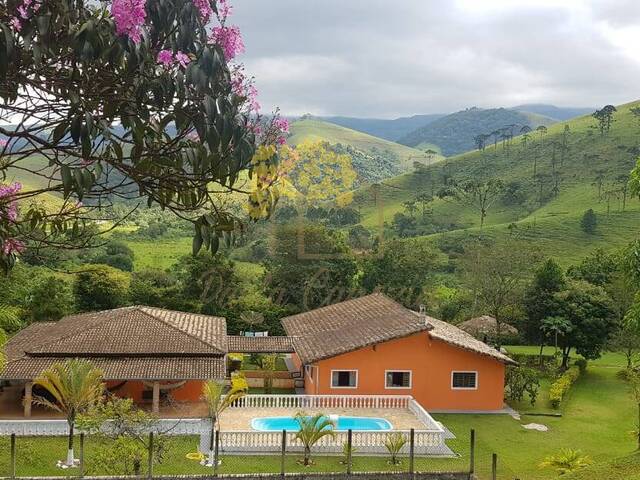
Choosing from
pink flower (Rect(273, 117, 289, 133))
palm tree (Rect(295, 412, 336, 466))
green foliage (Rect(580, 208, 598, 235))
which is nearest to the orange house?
palm tree (Rect(295, 412, 336, 466))

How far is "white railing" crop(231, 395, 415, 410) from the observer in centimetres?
1966

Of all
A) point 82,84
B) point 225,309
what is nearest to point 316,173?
point 225,309

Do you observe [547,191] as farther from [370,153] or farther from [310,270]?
[370,153]

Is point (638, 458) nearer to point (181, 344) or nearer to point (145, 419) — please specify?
point (145, 419)

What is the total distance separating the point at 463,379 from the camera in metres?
21.4

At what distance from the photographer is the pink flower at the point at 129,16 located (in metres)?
3.21

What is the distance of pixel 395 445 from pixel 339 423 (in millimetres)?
3204

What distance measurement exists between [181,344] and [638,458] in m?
13.1

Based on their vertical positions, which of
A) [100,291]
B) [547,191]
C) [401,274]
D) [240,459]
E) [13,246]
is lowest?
[240,459]

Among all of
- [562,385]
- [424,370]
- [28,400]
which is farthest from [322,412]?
[562,385]

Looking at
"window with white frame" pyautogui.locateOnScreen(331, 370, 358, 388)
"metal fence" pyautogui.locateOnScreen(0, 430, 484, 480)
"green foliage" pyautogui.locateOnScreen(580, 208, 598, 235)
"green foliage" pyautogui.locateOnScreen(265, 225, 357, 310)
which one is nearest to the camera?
"metal fence" pyautogui.locateOnScreen(0, 430, 484, 480)

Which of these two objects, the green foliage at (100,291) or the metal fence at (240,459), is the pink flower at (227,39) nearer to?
the metal fence at (240,459)

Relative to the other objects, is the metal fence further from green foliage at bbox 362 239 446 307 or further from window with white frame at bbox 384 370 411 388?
green foliage at bbox 362 239 446 307

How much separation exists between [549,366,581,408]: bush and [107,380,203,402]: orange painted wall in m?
11.6
